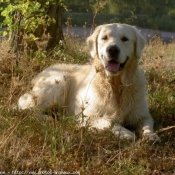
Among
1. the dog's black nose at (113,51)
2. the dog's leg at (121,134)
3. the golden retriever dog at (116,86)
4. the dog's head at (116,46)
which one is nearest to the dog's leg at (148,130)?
the golden retriever dog at (116,86)

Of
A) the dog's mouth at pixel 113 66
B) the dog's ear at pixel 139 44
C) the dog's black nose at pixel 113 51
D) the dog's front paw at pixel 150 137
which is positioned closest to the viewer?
the dog's front paw at pixel 150 137

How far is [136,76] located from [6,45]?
2782 millimetres

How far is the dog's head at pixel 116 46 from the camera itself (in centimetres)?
392

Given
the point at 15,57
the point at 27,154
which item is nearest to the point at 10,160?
the point at 27,154

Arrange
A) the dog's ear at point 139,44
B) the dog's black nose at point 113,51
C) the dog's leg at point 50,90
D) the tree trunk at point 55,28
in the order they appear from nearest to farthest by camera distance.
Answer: the dog's black nose at point 113,51
the dog's ear at point 139,44
the dog's leg at point 50,90
the tree trunk at point 55,28

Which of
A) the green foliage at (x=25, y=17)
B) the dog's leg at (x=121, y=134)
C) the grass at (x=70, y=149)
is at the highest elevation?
the green foliage at (x=25, y=17)

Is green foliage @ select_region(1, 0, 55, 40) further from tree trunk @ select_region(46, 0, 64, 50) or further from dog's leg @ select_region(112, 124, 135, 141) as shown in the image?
dog's leg @ select_region(112, 124, 135, 141)

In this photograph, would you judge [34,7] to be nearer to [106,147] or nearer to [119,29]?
[119,29]

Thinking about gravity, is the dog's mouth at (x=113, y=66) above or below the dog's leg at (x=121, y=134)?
above

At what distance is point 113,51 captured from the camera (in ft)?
12.8

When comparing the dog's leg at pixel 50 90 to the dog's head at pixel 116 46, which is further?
the dog's leg at pixel 50 90

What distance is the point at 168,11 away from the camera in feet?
95.3

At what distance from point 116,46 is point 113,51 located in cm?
6

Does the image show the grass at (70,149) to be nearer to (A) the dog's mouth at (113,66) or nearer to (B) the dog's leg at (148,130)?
(B) the dog's leg at (148,130)
